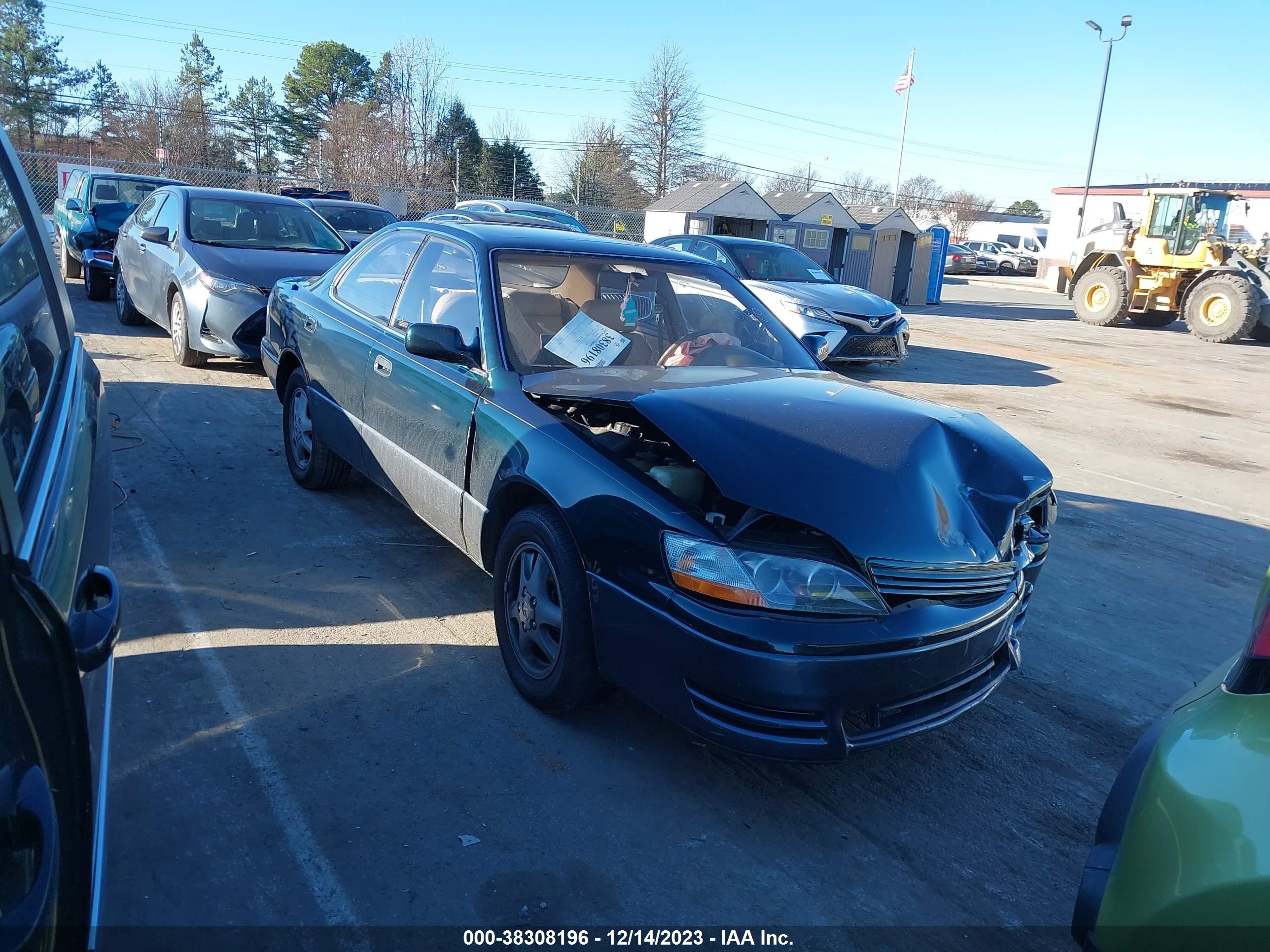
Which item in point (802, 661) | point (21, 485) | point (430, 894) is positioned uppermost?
point (21, 485)

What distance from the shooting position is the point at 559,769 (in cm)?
314

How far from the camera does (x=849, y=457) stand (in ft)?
10.0

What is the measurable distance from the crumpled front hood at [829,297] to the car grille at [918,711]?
9623 millimetres

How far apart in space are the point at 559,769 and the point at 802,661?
977 mm

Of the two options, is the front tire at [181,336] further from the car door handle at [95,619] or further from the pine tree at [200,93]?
the pine tree at [200,93]

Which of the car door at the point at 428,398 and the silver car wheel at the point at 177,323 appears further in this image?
the silver car wheel at the point at 177,323

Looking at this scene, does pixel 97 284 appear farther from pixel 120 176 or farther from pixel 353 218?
pixel 353 218

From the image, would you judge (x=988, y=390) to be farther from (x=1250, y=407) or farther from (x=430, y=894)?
(x=430, y=894)

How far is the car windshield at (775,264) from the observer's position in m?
13.6

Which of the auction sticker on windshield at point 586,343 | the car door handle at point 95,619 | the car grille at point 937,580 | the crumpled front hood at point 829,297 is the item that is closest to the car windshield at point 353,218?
the crumpled front hood at point 829,297

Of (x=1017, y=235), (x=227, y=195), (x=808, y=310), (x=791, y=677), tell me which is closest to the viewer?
(x=791, y=677)

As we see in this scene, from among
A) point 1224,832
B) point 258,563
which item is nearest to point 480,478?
point 258,563

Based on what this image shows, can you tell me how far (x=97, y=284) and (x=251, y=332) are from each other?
6.21 meters

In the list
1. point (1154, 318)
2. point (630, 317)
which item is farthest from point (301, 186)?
point (630, 317)
